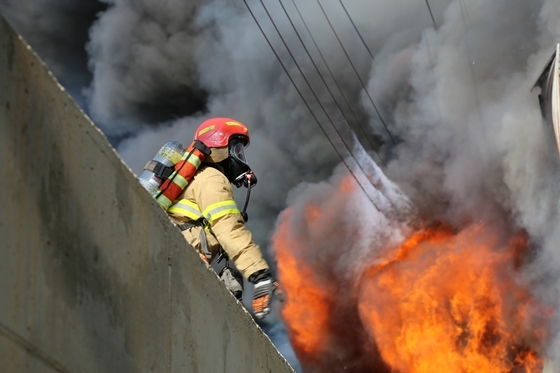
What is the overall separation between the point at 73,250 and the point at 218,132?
11.8 ft

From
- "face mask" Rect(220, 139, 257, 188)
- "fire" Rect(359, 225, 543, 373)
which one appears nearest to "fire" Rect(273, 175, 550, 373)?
"fire" Rect(359, 225, 543, 373)

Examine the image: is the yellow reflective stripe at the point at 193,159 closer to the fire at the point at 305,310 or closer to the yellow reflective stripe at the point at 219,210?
the yellow reflective stripe at the point at 219,210

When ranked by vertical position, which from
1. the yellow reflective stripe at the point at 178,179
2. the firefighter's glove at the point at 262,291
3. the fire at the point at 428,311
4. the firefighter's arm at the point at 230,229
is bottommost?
the fire at the point at 428,311

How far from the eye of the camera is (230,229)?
5.28m

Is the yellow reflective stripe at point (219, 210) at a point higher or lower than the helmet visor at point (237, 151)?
lower

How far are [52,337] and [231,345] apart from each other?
1869 millimetres

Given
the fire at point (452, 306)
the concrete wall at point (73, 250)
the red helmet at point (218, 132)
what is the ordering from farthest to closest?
the fire at point (452, 306), the red helmet at point (218, 132), the concrete wall at point (73, 250)

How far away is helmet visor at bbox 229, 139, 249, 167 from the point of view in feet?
19.9

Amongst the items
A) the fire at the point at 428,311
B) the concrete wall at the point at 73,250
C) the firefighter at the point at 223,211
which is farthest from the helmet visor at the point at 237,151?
the fire at the point at 428,311

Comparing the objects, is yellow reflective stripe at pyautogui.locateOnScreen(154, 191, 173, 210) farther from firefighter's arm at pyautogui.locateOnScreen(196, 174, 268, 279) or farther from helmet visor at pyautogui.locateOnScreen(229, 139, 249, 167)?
helmet visor at pyautogui.locateOnScreen(229, 139, 249, 167)

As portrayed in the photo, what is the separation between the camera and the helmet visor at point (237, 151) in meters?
6.05

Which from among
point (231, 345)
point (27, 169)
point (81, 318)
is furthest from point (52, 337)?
point (231, 345)

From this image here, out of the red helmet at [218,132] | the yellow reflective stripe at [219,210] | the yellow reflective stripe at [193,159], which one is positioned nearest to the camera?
the yellow reflective stripe at [219,210]

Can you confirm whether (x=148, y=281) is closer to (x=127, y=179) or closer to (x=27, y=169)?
(x=127, y=179)
